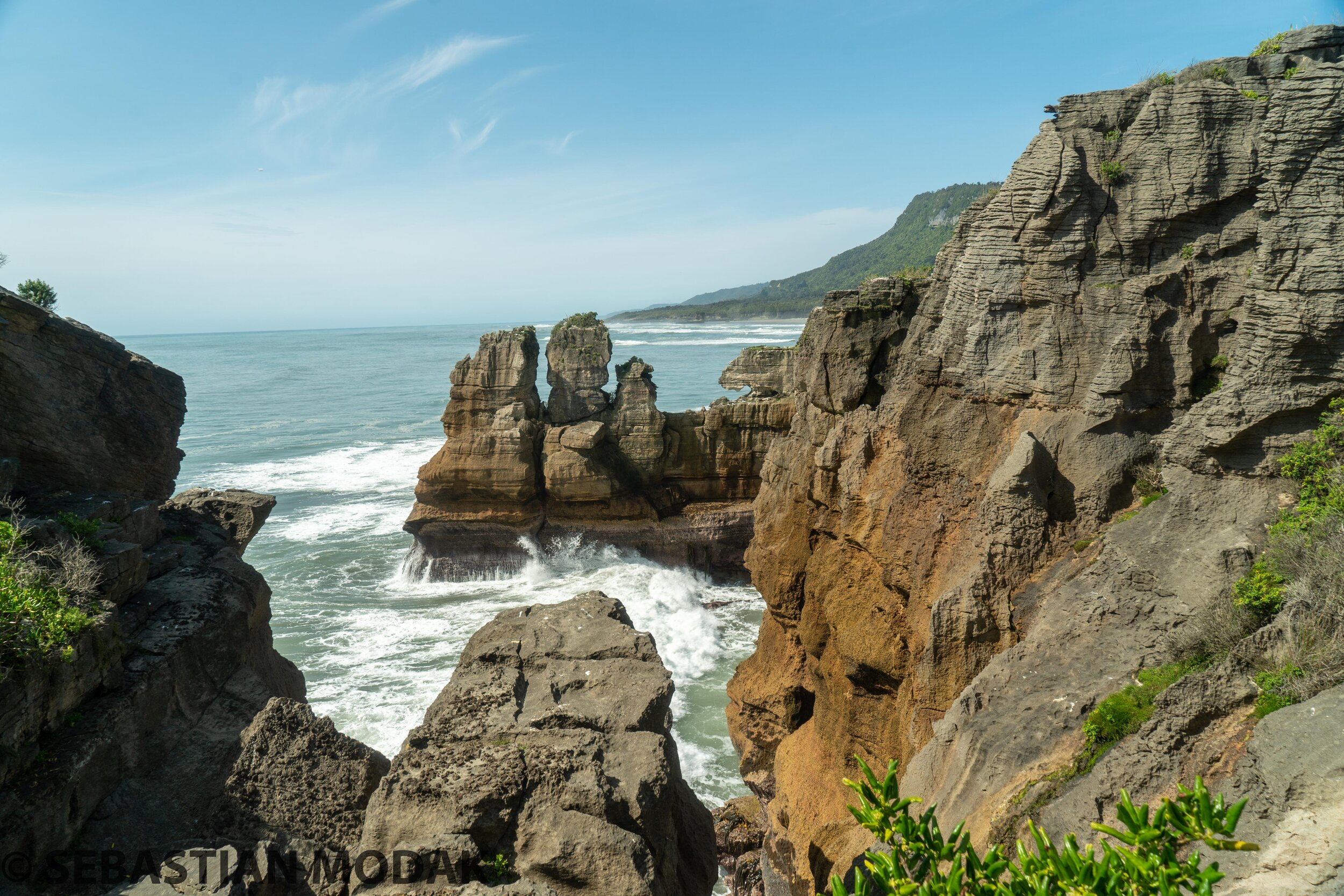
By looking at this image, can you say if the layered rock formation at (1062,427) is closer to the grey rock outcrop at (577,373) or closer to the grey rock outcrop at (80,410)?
the grey rock outcrop at (80,410)

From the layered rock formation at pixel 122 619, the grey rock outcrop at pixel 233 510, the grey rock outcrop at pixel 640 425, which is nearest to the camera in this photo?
the layered rock formation at pixel 122 619

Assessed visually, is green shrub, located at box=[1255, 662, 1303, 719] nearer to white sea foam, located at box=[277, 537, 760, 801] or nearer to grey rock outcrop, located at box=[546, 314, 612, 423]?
white sea foam, located at box=[277, 537, 760, 801]

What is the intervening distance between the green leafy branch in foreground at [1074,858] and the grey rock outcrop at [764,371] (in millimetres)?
24006

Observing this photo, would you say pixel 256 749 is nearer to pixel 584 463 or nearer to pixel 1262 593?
pixel 1262 593

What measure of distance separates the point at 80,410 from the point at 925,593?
1265 cm

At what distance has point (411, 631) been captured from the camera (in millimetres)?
23875

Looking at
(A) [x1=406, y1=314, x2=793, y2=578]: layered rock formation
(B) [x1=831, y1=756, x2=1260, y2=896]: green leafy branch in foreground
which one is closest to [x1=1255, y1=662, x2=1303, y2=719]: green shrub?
(B) [x1=831, y1=756, x2=1260, y2=896]: green leafy branch in foreground

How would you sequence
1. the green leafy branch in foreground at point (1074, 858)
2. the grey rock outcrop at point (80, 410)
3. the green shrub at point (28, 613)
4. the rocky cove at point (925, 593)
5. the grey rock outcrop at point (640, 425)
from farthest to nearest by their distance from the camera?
the grey rock outcrop at point (640, 425) < the grey rock outcrop at point (80, 410) < the green shrub at point (28, 613) < the rocky cove at point (925, 593) < the green leafy branch in foreground at point (1074, 858)

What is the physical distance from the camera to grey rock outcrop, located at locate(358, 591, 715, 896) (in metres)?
6.34

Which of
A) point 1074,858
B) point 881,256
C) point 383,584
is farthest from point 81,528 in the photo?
point 881,256

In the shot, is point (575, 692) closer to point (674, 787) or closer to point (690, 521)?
point (674, 787)

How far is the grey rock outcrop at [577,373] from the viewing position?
2875cm

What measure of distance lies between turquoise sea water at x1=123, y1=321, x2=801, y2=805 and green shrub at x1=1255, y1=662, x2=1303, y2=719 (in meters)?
12.2

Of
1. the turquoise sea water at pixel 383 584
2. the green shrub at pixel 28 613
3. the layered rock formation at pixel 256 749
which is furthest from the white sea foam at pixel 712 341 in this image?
the green shrub at pixel 28 613
